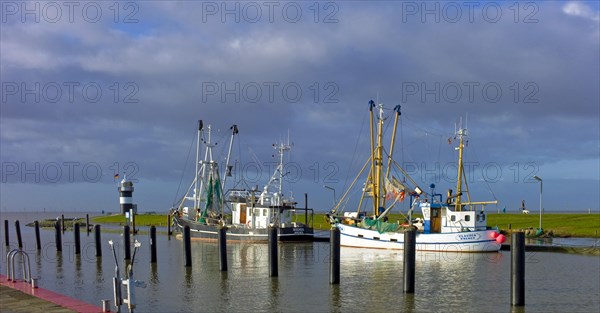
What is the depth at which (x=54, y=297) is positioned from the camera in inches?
906

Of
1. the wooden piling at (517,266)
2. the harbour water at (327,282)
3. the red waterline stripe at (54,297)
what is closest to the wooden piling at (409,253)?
the harbour water at (327,282)


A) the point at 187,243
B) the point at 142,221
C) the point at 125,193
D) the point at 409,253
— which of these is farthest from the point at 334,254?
the point at 142,221

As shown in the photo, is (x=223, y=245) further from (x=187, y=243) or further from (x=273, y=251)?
(x=273, y=251)

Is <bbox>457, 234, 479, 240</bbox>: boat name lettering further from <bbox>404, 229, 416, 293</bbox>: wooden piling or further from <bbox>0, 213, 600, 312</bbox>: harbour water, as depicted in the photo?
<bbox>404, 229, 416, 293</bbox>: wooden piling

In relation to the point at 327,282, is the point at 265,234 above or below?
below

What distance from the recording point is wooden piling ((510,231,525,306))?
24188 mm

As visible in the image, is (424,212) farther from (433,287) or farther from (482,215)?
(433,287)

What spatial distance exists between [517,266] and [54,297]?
16503mm

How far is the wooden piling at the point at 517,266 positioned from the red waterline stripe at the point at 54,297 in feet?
47.7

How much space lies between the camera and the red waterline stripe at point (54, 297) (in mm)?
20672

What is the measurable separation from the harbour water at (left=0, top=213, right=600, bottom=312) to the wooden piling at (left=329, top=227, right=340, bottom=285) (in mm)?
601

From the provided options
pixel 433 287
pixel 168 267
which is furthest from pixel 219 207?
pixel 433 287

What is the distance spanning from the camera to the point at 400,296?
29.9m

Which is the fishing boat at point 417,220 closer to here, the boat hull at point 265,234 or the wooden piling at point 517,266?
the boat hull at point 265,234
